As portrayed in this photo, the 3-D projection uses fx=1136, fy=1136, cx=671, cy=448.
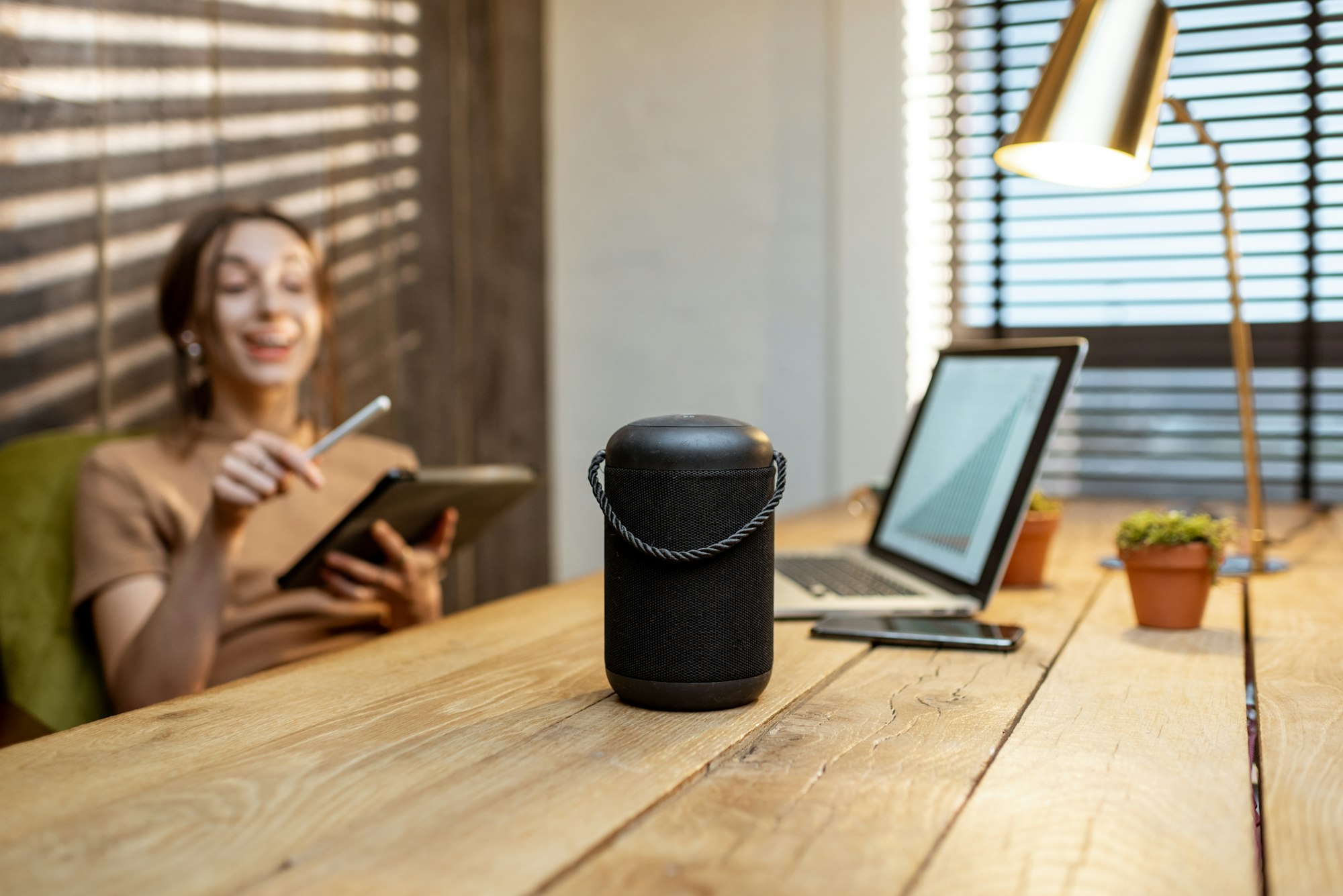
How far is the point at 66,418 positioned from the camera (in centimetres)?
167

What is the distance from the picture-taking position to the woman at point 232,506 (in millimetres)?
1269

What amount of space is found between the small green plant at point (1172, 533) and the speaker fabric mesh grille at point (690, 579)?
0.47 metres

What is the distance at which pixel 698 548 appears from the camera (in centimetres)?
75

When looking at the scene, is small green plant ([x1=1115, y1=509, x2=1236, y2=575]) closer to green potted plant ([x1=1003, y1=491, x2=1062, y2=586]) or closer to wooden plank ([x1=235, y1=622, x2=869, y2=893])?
green potted plant ([x1=1003, y1=491, x2=1062, y2=586])

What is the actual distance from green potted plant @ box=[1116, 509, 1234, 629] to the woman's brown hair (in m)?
1.15

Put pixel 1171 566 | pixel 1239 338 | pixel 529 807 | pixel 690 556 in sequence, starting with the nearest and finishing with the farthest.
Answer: pixel 529 807
pixel 690 556
pixel 1171 566
pixel 1239 338

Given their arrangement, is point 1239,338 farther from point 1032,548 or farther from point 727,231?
point 727,231

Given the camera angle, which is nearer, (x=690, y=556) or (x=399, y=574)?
(x=690, y=556)

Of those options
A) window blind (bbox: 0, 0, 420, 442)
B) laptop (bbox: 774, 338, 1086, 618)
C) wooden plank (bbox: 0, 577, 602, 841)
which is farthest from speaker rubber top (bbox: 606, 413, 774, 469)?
window blind (bbox: 0, 0, 420, 442)

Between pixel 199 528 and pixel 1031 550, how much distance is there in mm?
972

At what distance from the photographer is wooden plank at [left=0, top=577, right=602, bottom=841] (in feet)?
2.09

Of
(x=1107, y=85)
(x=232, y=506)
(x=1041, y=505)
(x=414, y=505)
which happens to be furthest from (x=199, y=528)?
(x=1107, y=85)

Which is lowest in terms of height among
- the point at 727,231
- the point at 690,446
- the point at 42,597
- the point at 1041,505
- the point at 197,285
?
the point at 42,597

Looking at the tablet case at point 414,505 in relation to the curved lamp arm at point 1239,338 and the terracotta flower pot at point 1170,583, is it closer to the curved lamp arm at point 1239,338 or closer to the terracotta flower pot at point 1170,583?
the terracotta flower pot at point 1170,583
